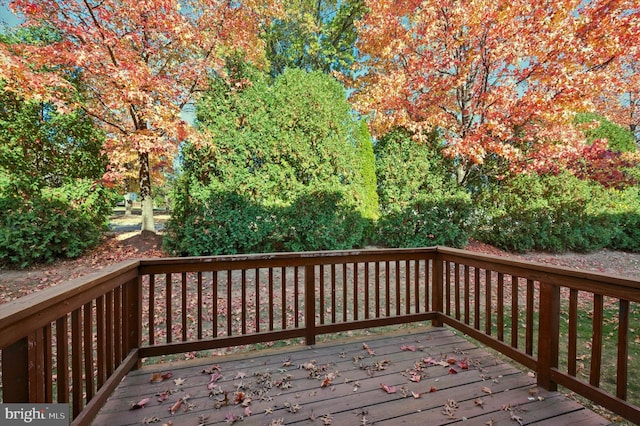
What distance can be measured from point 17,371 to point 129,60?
20.0 feet

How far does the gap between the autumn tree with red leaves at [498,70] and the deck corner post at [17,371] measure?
21.3 feet

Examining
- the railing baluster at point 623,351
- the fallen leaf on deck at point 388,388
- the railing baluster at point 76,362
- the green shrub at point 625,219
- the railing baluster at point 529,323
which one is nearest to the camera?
the railing baluster at point 76,362

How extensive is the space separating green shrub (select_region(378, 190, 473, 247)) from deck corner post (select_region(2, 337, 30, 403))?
589cm

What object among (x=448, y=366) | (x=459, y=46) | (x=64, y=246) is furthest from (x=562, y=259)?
(x=64, y=246)

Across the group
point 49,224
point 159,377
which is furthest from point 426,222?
point 49,224

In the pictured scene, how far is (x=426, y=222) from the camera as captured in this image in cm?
644

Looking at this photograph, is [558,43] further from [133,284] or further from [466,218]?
[133,284]

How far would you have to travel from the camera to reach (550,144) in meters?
6.97

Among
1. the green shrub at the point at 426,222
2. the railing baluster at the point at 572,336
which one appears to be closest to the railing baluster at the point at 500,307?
the railing baluster at the point at 572,336

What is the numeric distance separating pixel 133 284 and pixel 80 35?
5.73 meters

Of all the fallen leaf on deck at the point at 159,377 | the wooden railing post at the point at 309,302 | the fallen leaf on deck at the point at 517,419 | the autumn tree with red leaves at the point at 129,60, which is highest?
the autumn tree with red leaves at the point at 129,60

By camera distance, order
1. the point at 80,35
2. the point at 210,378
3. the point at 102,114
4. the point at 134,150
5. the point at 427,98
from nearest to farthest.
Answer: the point at 210,378 → the point at 80,35 → the point at 134,150 → the point at 102,114 → the point at 427,98

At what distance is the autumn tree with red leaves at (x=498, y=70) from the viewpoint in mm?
5797

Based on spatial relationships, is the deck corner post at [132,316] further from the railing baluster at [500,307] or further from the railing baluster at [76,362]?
the railing baluster at [500,307]
